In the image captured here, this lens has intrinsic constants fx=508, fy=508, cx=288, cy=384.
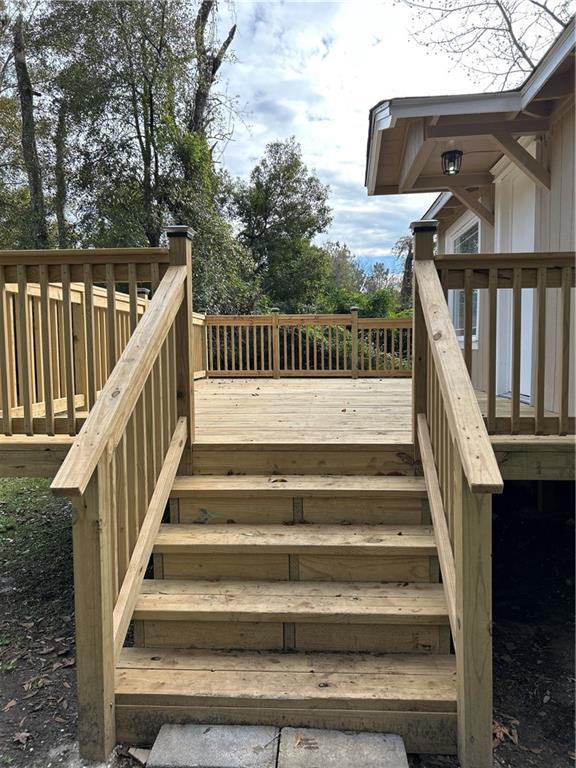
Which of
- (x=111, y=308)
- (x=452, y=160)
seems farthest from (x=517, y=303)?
(x=452, y=160)

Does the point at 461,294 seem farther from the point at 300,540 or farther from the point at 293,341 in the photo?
the point at 300,540

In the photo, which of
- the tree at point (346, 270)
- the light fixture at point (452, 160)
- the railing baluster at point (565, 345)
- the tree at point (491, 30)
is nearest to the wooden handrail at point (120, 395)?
the railing baluster at point (565, 345)

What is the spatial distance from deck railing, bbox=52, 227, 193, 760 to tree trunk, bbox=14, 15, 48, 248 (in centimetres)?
955

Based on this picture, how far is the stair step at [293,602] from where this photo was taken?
80.4 inches

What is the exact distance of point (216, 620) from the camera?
6.86 ft

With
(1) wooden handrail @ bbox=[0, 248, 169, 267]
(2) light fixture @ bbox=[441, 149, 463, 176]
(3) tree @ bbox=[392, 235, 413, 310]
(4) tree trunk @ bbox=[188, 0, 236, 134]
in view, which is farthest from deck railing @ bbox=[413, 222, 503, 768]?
(3) tree @ bbox=[392, 235, 413, 310]

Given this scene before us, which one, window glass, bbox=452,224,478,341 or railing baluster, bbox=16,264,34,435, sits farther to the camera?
window glass, bbox=452,224,478,341

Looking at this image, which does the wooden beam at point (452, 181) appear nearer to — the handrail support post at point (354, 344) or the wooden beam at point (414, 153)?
the wooden beam at point (414, 153)

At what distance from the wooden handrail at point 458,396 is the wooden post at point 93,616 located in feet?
4.06

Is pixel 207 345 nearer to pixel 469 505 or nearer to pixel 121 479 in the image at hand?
pixel 121 479

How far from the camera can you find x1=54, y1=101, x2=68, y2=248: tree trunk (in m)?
10.5

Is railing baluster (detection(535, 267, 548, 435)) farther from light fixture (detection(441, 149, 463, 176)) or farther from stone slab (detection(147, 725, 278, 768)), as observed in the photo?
light fixture (detection(441, 149, 463, 176))

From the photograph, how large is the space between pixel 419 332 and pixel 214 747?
2.00 m

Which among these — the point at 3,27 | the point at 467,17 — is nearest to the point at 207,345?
the point at 467,17
